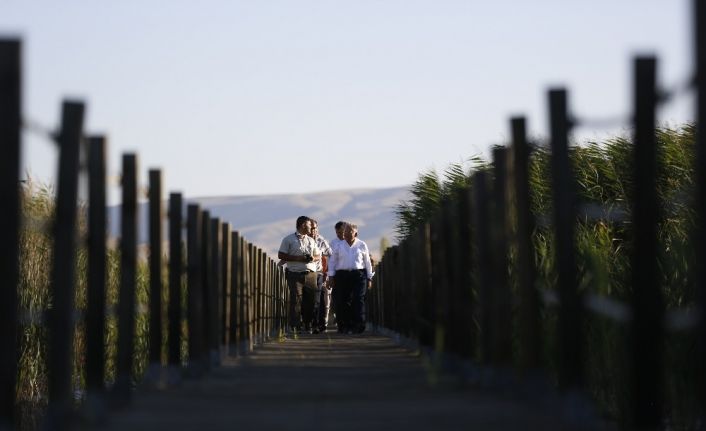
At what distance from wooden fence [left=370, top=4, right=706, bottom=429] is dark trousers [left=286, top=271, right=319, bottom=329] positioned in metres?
8.09

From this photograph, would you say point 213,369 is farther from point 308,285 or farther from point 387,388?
point 308,285

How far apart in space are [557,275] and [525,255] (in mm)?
261

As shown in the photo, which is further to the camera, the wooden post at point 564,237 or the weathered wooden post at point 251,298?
the weathered wooden post at point 251,298

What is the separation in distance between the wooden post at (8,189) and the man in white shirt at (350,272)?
55.0ft

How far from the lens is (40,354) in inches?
779

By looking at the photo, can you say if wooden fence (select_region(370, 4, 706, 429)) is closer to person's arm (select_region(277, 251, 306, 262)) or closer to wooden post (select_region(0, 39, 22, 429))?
wooden post (select_region(0, 39, 22, 429))

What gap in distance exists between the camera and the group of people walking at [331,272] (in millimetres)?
24547

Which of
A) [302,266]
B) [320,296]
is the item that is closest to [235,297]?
[302,266]

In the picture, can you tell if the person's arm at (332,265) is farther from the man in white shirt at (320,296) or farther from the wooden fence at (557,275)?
the wooden fence at (557,275)

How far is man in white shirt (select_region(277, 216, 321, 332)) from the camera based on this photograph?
24906 millimetres

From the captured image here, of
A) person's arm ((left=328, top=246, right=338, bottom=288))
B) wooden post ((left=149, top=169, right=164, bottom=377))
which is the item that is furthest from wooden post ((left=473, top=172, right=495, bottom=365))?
person's arm ((left=328, top=246, right=338, bottom=288))

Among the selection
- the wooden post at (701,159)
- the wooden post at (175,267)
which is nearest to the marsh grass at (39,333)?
the wooden post at (175,267)

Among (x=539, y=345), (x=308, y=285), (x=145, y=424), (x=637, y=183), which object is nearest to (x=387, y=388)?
(x=539, y=345)

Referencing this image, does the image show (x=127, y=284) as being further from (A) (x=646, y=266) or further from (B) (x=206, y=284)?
(A) (x=646, y=266)
